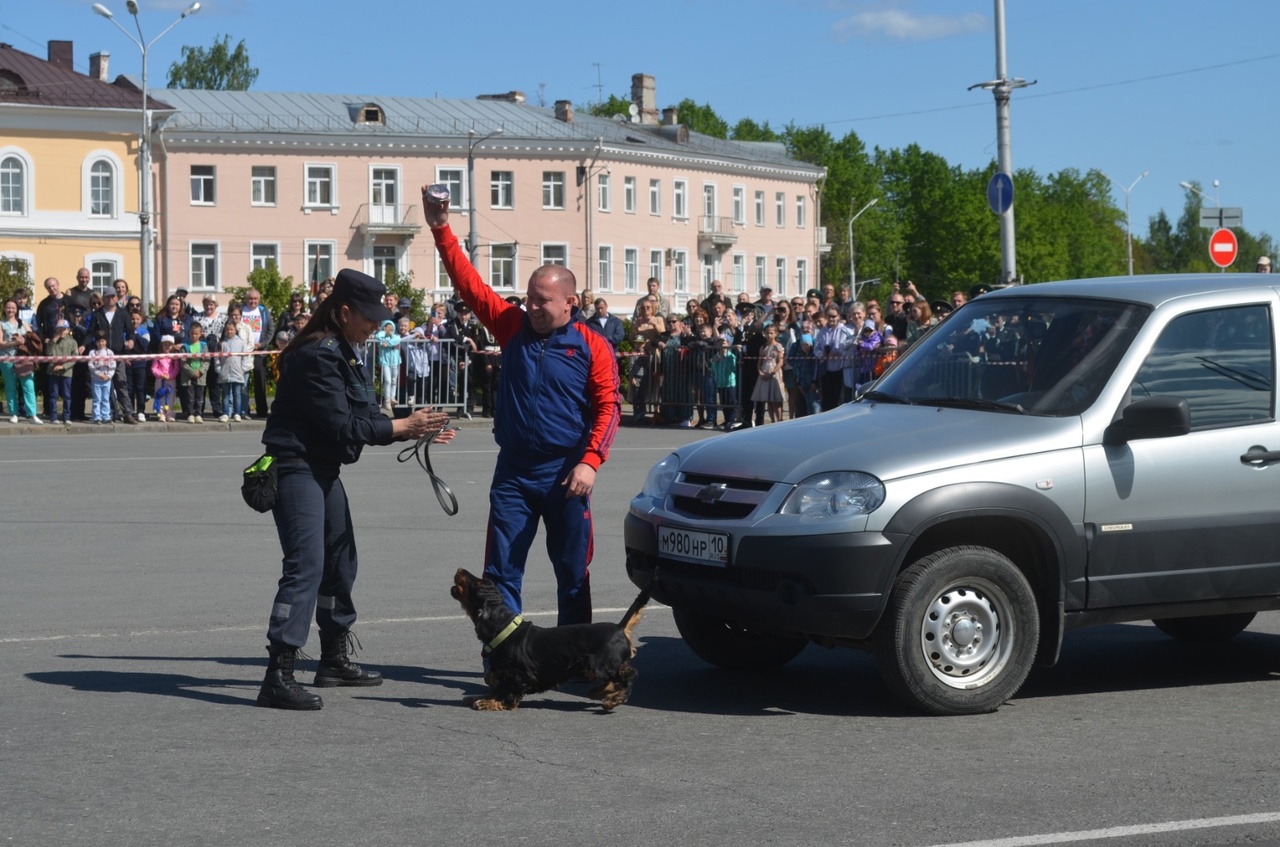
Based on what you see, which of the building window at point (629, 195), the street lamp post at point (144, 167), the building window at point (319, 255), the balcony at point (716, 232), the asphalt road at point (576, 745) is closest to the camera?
the asphalt road at point (576, 745)

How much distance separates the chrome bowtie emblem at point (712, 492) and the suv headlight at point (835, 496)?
0.36m

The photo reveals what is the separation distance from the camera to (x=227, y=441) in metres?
24.4

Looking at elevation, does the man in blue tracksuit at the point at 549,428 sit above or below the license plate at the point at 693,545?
above

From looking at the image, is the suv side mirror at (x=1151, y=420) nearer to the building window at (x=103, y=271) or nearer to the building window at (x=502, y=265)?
the building window at (x=103, y=271)

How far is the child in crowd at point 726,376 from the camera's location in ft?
89.7

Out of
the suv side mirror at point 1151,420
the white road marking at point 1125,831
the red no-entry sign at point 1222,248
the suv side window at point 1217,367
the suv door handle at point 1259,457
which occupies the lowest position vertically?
the white road marking at point 1125,831

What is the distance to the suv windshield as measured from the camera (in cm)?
773

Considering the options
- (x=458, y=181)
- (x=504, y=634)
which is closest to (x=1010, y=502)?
(x=504, y=634)

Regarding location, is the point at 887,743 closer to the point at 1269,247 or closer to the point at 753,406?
the point at 753,406

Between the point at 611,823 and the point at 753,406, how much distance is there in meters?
21.5

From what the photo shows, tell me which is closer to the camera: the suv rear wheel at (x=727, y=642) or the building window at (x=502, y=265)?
the suv rear wheel at (x=727, y=642)

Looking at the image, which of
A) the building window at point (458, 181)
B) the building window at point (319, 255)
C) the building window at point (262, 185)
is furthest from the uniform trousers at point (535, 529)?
the building window at point (458, 181)

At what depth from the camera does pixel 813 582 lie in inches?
280

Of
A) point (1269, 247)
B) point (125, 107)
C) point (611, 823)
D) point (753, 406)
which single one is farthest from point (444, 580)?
point (1269, 247)
